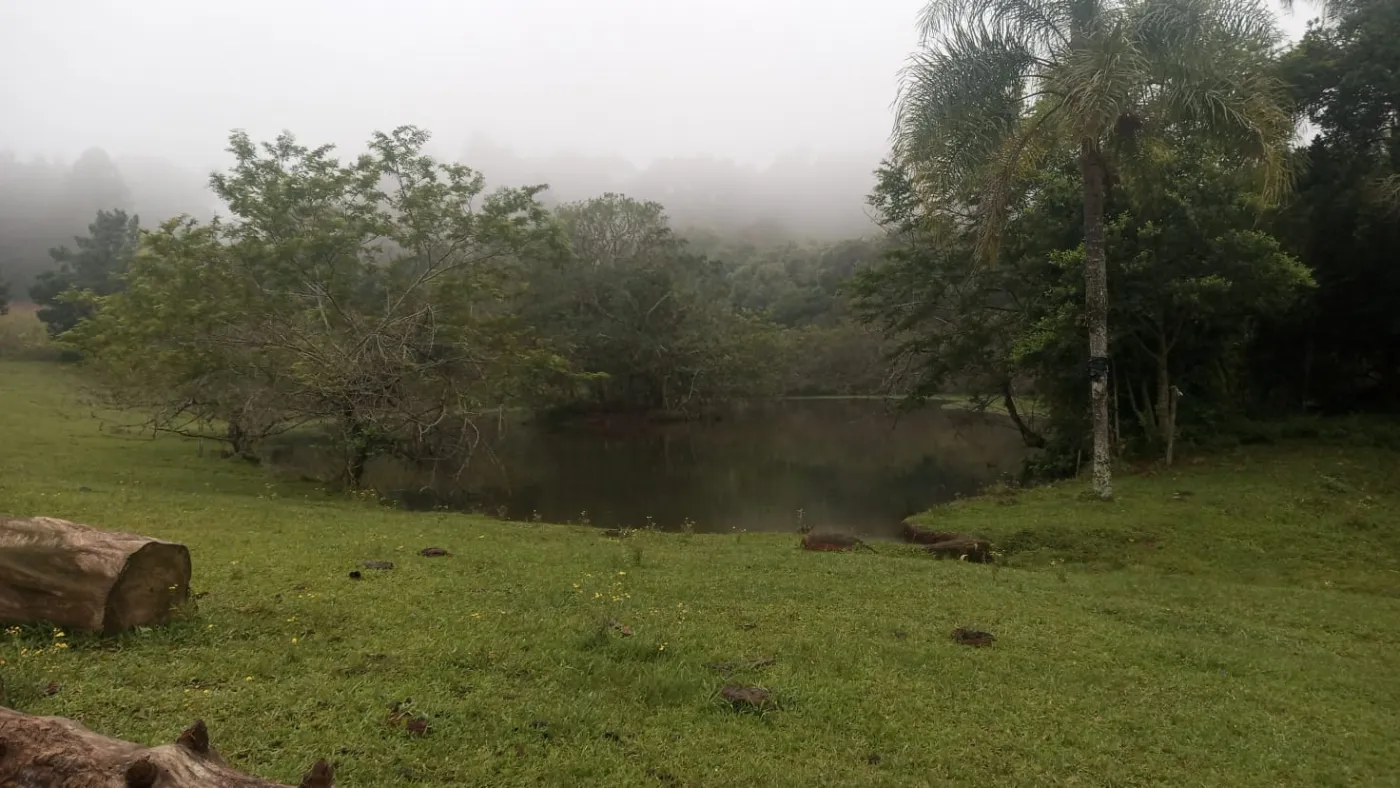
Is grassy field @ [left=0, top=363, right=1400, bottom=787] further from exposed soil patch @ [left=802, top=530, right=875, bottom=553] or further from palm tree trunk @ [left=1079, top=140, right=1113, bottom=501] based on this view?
palm tree trunk @ [left=1079, top=140, right=1113, bottom=501]

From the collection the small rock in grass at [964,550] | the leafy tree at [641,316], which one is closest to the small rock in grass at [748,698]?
the small rock in grass at [964,550]

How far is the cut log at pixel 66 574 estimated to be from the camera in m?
5.24

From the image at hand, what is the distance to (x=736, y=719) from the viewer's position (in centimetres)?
485

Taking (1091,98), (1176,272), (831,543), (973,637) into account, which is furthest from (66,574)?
(1176,272)

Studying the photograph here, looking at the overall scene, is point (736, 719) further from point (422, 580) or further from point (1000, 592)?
point (1000, 592)

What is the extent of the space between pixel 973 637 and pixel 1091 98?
8811 millimetres

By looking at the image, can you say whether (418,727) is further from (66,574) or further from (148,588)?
(66,574)

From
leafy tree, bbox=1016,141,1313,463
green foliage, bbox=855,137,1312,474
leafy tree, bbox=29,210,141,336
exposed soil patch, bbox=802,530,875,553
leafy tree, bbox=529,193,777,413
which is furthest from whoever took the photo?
leafy tree, bbox=29,210,141,336

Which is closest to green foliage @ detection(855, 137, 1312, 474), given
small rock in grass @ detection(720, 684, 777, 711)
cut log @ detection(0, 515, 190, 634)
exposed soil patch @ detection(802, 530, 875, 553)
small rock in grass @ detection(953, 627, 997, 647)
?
exposed soil patch @ detection(802, 530, 875, 553)

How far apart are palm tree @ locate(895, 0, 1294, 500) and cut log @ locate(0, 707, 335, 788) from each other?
12.9m

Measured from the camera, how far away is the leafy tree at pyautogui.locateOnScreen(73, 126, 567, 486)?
1588 cm

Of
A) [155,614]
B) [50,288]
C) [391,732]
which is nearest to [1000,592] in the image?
[391,732]

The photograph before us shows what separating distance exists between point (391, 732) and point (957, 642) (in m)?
4.64

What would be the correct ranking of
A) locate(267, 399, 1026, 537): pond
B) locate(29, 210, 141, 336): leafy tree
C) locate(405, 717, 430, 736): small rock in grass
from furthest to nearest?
1. locate(29, 210, 141, 336): leafy tree
2. locate(267, 399, 1026, 537): pond
3. locate(405, 717, 430, 736): small rock in grass
